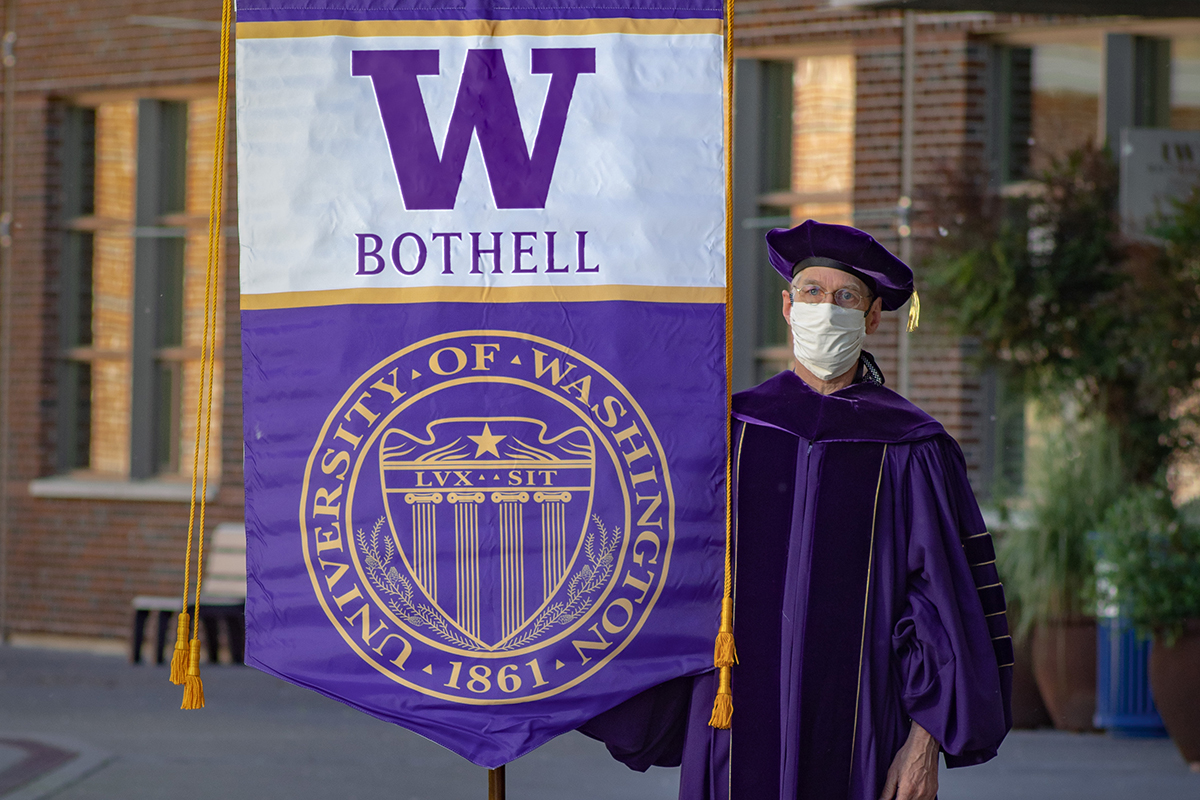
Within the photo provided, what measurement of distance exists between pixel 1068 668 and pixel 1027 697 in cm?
36

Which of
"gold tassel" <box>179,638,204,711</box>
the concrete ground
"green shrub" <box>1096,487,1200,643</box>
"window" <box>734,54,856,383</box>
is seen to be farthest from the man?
"window" <box>734,54,856,383</box>

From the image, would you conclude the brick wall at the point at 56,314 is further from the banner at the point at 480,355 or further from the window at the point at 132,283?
the banner at the point at 480,355

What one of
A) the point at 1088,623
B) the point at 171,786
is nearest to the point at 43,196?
the point at 171,786

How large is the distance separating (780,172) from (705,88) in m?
7.14

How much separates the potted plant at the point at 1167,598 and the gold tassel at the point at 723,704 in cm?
451

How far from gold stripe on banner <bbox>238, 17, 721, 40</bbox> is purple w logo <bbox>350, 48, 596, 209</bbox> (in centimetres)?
5

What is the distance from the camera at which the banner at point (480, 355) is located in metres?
3.15

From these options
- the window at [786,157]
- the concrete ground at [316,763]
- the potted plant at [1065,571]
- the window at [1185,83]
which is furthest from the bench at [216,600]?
the window at [1185,83]

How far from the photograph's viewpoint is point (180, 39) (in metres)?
11.1

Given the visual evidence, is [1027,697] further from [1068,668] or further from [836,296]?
[836,296]

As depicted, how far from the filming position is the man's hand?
10.1ft

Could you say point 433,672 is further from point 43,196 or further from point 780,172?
point 43,196

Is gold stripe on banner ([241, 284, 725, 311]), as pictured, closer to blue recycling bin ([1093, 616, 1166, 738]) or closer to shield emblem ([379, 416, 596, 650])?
shield emblem ([379, 416, 596, 650])

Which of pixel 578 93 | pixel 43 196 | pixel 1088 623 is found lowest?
pixel 1088 623
